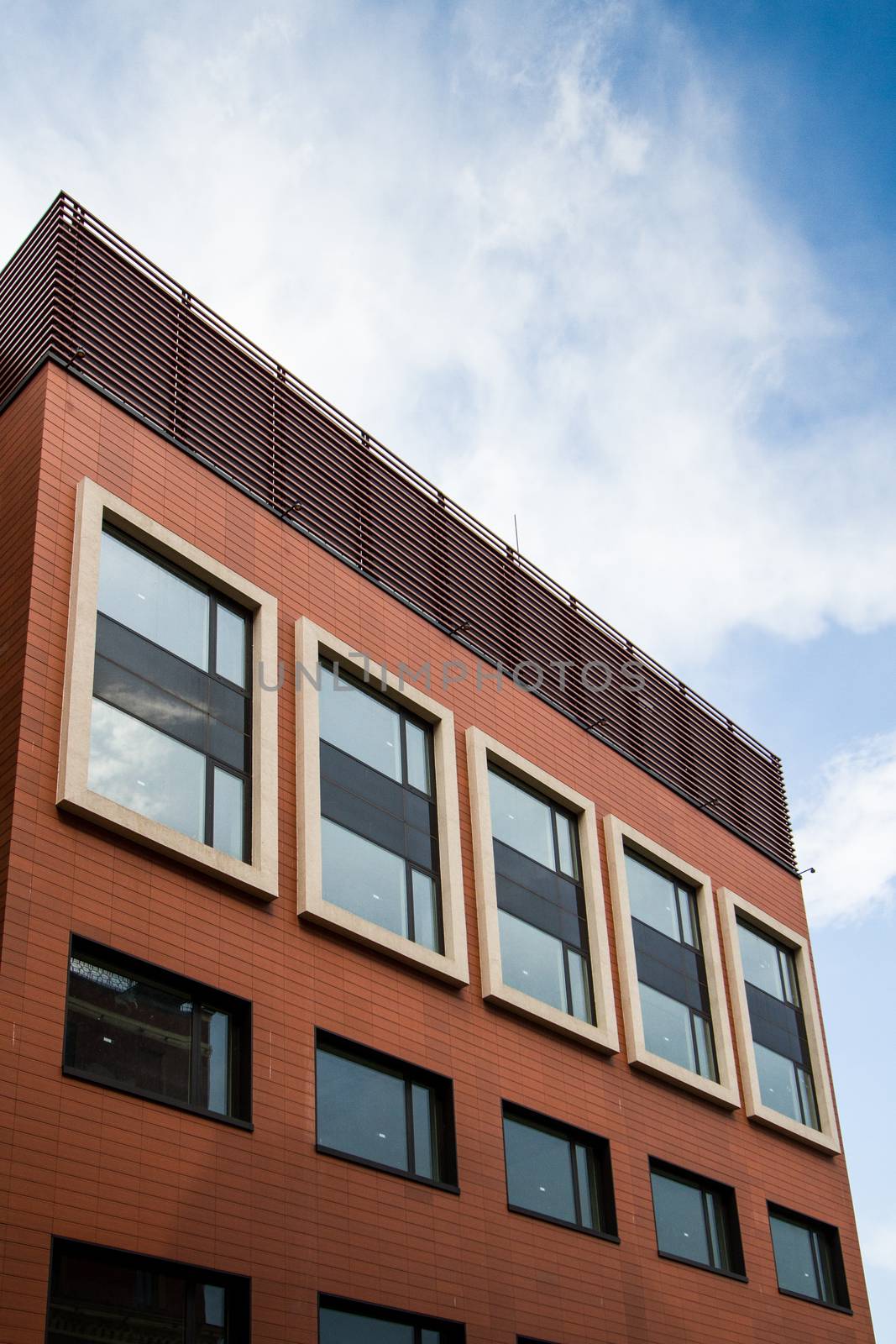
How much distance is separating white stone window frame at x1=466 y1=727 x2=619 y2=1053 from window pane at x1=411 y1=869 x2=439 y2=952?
87 cm

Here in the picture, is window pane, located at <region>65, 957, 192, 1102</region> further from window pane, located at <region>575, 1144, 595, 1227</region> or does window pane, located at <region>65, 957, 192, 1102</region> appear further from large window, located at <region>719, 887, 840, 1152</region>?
→ large window, located at <region>719, 887, 840, 1152</region>

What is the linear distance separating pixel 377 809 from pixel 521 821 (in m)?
4.08

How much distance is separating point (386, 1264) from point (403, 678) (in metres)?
9.73

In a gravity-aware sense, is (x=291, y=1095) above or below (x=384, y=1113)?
below

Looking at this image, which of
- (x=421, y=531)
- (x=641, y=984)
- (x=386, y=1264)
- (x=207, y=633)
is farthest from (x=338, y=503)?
(x=386, y=1264)

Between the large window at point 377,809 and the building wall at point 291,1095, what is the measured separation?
36cm

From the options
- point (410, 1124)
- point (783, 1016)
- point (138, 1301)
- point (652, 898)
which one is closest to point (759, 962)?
point (783, 1016)

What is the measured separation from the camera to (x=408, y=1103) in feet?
74.1

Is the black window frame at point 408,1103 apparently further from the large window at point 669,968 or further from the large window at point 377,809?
the large window at point 669,968

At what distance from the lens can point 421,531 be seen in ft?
94.8

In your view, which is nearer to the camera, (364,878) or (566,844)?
(364,878)

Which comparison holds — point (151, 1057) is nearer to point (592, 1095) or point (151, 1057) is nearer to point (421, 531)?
point (592, 1095)

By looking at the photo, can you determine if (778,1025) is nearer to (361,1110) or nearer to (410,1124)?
(410,1124)

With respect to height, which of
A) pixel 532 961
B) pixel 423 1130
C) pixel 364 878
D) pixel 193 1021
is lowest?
pixel 423 1130
